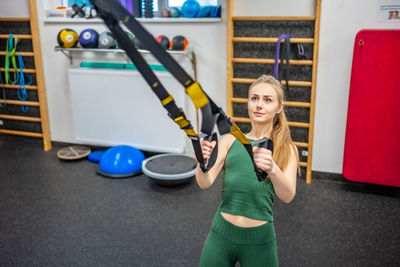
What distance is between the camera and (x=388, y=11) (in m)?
3.50

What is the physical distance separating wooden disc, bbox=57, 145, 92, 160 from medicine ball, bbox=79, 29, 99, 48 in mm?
1192

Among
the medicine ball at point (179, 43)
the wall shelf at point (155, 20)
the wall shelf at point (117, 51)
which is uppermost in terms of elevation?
the wall shelf at point (155, 20)

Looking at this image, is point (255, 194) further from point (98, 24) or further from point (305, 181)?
point (98, 24)

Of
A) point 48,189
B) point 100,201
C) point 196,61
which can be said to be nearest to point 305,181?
point 196,61

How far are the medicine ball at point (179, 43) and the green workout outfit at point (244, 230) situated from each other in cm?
247

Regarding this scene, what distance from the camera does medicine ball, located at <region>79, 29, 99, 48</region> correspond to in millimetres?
4309

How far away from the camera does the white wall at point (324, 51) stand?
3631mm

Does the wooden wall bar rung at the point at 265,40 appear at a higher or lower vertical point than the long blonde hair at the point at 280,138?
higher

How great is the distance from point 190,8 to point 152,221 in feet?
6.68

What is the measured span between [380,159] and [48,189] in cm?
302

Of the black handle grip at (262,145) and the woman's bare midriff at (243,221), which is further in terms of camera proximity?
the woman's bare midriff at (243,221)

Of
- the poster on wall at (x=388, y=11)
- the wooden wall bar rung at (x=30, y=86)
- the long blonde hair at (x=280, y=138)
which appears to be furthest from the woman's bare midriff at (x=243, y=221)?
the wooden wall bar rung at (x=30, y=86)

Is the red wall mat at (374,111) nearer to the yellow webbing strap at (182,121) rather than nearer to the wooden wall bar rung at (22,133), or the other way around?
the yellow webbing strap at (182,121)

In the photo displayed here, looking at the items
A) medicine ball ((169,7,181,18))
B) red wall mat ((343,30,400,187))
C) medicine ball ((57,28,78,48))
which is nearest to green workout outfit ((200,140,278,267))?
red wall mat ((343,30,400,187))
